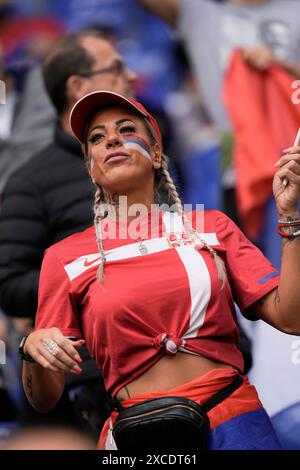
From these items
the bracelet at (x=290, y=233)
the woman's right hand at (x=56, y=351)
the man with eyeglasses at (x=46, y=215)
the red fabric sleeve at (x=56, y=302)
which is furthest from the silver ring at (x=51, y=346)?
the man with eyeglasses at (x=46, y=215)

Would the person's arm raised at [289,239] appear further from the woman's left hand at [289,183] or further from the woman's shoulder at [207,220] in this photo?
the woman's shoulder at [207,220]

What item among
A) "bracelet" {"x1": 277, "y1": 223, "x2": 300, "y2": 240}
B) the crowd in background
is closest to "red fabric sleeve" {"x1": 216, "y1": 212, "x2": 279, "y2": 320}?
"bracelet" {"x1": 277, "y1": 223, "x2": 300, "y2": 240}

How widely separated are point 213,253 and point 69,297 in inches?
17.1

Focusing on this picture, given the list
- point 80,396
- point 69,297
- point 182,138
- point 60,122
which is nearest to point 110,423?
point 69,297

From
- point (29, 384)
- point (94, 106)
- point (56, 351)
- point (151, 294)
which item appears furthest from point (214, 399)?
point (94, 106)

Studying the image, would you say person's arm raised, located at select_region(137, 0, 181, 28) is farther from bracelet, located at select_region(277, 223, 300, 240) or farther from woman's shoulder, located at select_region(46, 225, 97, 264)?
bracelet, located at select_region(277, 223, 300, 240)

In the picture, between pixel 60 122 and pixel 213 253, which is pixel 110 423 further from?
pixel 60 122

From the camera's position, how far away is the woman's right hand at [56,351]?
2.70m

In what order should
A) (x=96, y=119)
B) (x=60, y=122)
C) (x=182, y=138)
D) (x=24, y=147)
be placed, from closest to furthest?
(x=96, y=119), (x=60, y=122), (x=24, y=147), (x=182, y=138)

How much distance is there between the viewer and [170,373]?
2.81m

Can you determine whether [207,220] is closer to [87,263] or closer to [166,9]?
[87,263]

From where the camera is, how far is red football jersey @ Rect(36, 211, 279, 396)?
281 centimetres
